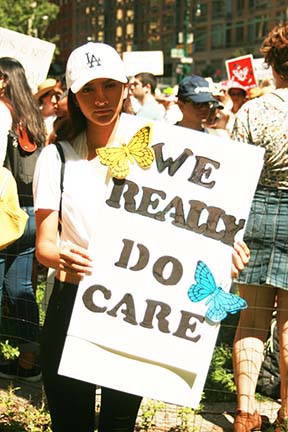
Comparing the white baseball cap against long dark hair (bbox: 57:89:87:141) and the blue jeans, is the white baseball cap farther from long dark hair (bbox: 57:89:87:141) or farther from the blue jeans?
the blue jeans

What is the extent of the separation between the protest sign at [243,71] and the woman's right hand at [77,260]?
8.16 m

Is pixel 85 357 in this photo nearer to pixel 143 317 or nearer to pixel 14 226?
pixel 143 317

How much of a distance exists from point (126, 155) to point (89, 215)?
238mm

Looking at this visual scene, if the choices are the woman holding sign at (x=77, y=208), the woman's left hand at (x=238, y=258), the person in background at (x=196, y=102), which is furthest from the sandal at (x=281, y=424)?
the person in background at (x=196, y=102)

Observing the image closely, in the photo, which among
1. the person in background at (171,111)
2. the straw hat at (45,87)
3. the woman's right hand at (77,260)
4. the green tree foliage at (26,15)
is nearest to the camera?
the woman's right hand at (77,260)

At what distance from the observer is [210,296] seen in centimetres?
281

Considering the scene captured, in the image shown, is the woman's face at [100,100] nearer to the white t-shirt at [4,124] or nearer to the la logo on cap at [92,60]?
the la logo on cap at [92,60]

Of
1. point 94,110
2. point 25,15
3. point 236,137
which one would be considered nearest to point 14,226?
point 94,110

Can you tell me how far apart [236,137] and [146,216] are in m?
1.20

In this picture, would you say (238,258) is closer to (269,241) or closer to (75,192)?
(75,192)

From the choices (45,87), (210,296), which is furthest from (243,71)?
(210,296)

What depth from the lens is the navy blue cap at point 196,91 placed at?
5539 millimetres

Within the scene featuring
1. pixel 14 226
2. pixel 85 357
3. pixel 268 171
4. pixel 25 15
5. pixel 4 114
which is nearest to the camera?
pixel 85 357

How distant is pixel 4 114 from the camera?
4629 millimetres
